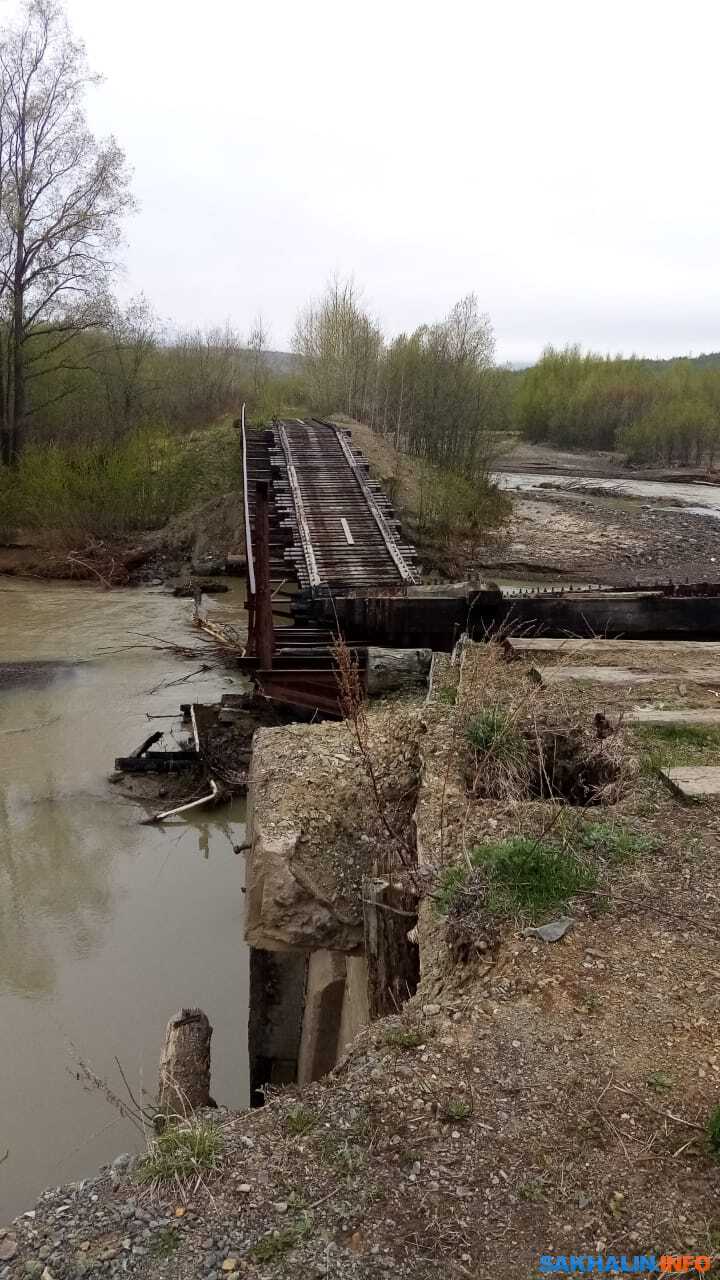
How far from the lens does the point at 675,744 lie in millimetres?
5121

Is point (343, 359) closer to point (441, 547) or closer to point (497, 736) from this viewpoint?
point (441, 547)

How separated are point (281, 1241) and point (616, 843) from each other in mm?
2333

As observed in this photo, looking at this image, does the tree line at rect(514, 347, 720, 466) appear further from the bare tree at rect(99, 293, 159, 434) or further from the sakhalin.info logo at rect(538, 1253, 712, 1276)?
the sakhalin.info logo at rect(538, 1253, 712, 1276)

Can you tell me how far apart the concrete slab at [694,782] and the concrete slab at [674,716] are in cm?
74

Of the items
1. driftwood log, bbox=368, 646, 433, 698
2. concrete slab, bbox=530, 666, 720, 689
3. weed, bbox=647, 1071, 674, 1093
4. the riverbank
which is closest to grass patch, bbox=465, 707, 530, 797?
concrete slab, bbox=530, 666, 720, 689

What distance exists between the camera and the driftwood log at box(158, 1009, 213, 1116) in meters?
3.79

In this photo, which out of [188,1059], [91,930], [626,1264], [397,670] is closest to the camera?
[626,1264]

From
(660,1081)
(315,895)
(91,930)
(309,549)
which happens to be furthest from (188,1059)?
(309,549)

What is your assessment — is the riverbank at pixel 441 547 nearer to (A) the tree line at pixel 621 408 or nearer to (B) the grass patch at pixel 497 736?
(B) the grass patch at pixel 497 736

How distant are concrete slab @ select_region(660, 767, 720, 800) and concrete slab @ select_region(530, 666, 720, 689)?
1.58 m

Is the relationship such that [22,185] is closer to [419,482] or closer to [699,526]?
[419,482]

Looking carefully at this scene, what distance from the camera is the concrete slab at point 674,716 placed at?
5410 mm

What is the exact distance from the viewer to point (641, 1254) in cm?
221

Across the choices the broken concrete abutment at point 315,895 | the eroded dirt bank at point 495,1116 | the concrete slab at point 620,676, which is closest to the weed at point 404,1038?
the eroded dirt bank at point 495,1116
